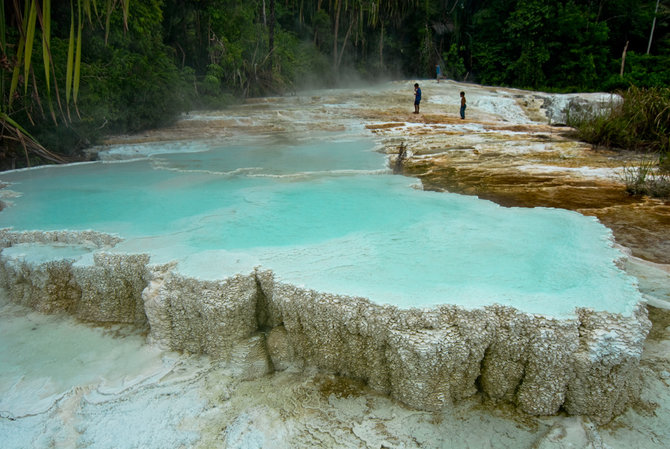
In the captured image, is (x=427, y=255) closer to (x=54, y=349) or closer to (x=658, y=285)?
(x=658, y=285)

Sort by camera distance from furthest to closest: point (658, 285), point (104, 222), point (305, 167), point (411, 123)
A: point (411, 123), point (305, 167), point (104, 222), point (658, 285)

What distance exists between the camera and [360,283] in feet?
7.52

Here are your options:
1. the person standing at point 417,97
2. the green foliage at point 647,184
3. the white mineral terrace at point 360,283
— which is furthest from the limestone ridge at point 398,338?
the person standing at point 417,97

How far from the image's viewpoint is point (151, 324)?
259 cm

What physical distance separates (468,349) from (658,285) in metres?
1.71

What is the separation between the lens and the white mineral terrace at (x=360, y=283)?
6.68ft

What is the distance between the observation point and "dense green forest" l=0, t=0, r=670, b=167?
664cm

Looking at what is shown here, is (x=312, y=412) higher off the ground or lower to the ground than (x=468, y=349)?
lower

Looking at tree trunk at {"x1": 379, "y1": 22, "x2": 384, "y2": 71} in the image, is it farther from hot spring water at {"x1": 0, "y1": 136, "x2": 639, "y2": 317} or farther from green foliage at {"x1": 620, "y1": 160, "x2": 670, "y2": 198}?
green foliage at {"x1": 620, "y1": 160, "x2": 670, "y2": 198}

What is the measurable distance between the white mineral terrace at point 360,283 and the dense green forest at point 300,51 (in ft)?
9.60

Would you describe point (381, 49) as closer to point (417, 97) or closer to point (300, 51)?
point (300, 51)

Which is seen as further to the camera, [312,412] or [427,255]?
[427,255]

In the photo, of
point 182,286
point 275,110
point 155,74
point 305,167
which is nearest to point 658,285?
point 182,286

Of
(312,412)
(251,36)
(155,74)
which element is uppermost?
(251,36)
